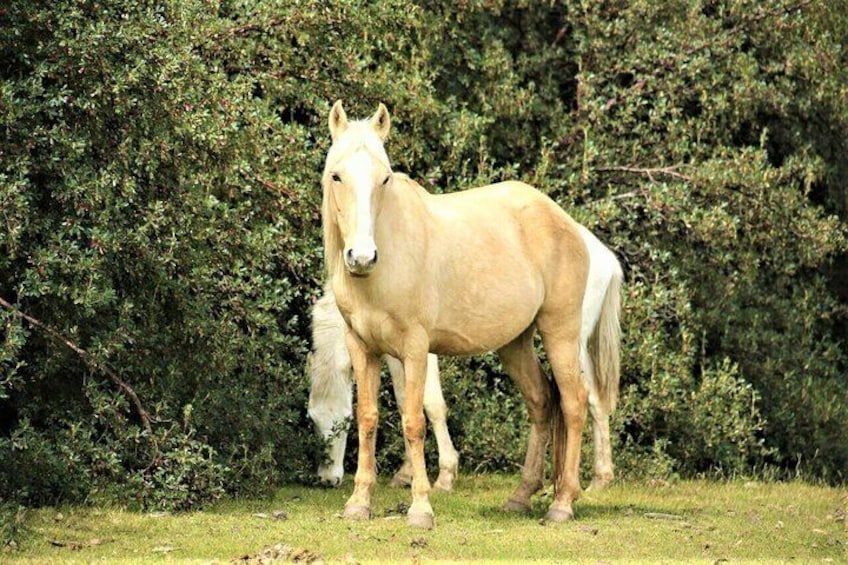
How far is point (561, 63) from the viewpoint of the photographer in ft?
48.8

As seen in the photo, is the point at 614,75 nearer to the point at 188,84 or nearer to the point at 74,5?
the point at 188,84

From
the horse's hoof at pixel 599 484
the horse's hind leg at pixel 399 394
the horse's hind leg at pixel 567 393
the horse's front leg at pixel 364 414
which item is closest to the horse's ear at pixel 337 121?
the horse's front leg at pixel 364 414

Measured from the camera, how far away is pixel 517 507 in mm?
9641

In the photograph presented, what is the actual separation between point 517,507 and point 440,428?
179cm

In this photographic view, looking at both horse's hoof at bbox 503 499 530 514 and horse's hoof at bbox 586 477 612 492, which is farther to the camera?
horse's hoof at bbox 586 477 612 492

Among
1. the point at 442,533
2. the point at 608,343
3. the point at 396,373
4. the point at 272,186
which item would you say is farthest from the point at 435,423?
the point at 442,533

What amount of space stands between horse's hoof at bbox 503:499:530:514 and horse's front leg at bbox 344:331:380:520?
1089 millimetres

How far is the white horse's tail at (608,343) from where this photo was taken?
452 inches

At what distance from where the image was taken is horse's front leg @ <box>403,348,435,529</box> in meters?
8.70

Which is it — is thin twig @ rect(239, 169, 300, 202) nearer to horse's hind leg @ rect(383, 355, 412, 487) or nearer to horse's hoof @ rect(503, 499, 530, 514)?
horse's hind leg @ rect(383, 355, 412, 487)

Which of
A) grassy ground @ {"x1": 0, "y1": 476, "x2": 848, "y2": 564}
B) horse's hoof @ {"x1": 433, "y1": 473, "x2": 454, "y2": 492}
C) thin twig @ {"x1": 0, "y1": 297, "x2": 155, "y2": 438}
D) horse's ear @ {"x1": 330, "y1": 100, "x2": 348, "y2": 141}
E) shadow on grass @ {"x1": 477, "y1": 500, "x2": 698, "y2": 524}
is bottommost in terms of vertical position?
grassy ground @ {"x1": 0, "y1": 476, "x2": 848, "y2": 564}

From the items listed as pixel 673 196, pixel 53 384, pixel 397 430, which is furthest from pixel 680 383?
pixel 53 384

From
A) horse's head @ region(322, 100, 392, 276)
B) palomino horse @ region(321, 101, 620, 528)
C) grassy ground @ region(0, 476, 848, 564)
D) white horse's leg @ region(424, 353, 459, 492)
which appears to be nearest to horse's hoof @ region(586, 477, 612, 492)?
grassy ground @ region(0, 476, 848, 564)

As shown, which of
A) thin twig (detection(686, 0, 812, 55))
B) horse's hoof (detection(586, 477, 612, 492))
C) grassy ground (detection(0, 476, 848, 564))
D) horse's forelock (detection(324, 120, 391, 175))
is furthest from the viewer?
thin twig (detection(686, 0, 812, 55))
